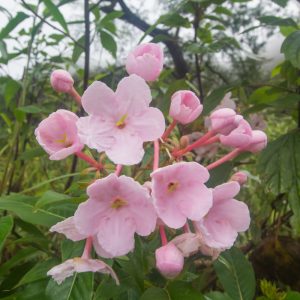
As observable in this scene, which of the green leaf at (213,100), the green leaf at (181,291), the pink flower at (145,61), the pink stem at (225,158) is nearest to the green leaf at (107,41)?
the green leaf at (213,100)

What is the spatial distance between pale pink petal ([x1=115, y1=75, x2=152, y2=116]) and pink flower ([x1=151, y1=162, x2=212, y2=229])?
0.13m

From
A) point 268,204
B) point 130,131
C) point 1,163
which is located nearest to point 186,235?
point 130,131

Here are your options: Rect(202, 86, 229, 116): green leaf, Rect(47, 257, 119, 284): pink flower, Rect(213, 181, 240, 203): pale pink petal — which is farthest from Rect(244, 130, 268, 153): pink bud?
Rect(202, 86, 229, 116): green leaf

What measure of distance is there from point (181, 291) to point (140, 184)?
8.1 inches

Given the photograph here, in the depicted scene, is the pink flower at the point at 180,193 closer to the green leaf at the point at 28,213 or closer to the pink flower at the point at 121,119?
the pink flower at the point at 121,119

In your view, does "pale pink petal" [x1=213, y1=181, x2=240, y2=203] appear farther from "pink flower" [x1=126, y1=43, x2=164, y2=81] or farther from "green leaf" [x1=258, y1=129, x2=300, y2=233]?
"green leaf" [x1=258, y1=129, x2=300, y2=233]

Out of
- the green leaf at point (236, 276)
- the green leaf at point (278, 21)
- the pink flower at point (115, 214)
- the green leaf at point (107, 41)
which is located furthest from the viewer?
the green leaf at point (107, 41)

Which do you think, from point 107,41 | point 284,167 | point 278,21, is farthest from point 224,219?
point 107,41

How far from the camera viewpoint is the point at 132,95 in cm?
71

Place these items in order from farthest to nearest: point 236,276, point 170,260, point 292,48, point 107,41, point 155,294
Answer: point 107,41 < point 292,48 < point 236,276 < point 155,294 < point 170,260

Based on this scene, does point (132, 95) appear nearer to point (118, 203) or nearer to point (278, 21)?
point (118, 203)

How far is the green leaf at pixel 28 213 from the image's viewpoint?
31.2 inches

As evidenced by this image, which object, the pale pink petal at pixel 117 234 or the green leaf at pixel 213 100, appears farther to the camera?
the green leaf at pixel 213 100

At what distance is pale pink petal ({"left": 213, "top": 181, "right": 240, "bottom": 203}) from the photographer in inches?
26.6
